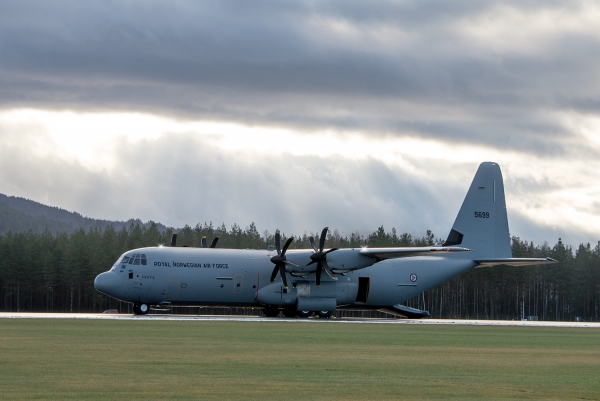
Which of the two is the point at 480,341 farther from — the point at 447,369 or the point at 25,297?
the point at 25,297

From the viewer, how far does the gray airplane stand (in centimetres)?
5278

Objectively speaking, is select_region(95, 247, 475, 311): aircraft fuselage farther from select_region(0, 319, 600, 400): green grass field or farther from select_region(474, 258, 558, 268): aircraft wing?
select_region(0, 319, 600, 400): green grass field

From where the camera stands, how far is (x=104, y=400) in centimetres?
1407

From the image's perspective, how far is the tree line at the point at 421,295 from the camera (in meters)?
110

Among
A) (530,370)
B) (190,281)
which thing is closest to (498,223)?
(190,281)

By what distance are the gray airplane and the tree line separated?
4891cm

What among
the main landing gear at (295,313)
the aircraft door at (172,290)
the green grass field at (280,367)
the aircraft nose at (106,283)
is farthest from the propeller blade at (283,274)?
the green grass field at (280,367)

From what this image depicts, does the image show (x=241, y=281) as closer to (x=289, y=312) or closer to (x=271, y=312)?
(x=271, y=312)

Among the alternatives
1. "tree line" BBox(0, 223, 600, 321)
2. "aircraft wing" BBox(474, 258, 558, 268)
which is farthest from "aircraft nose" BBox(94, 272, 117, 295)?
"tree line" BBox(0, 223, 600, 321)

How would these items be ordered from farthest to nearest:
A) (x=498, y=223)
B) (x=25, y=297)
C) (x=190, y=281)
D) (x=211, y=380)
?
(x=25, y=297) → (x=498, y=223) → (x=190, y=281) → (x=211, y=380)

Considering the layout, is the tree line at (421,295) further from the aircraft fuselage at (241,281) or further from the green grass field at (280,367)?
the green grass field at (280,367)

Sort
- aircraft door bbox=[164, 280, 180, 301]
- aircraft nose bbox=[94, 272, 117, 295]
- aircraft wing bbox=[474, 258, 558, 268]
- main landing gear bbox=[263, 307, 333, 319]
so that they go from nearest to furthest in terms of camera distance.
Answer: aircraft nose bbox=[94, 272, 117, 295]
aircraft door bbox=[164, 280, 180, 301]
aircraft wing bbox=[474, 258, 558, 268]
main landing gear bbox=[263, 307, 333, 319]

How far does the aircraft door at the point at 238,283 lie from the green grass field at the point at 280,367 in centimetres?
2101

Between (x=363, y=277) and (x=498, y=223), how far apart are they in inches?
433
